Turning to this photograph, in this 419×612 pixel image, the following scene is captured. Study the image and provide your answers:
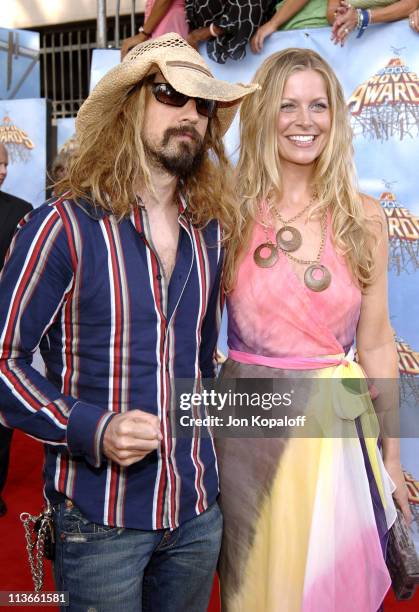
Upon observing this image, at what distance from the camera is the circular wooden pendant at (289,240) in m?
1.86

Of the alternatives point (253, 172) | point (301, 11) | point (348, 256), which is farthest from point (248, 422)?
point (301, 11)

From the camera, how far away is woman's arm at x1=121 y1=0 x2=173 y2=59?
388cm

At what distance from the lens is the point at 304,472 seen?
1734mm

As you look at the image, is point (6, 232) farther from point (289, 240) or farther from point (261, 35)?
point (289, 240)

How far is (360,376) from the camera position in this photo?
1811mm

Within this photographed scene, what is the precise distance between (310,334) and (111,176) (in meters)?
0.67

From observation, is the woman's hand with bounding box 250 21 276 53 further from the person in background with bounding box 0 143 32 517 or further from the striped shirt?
the striped shirt

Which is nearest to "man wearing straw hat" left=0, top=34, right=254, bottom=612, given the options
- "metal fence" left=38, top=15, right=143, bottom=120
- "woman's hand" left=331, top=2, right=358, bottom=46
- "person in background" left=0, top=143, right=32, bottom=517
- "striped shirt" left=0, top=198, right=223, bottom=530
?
"striped shirt" left=0, top=198, right=223, bottom=530

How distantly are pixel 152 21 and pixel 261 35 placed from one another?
0.93m

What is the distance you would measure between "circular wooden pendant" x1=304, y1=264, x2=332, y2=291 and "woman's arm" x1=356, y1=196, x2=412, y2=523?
0.14m

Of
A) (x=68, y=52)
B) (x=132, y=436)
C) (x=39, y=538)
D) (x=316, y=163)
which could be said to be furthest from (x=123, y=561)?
(x=68, y=52)

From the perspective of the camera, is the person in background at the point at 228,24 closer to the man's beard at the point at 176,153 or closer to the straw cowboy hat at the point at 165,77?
the straw cowboy hat at the point at 165,77

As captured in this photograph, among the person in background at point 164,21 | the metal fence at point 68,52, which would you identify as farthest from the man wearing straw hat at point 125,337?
the metal fence at point 68,52

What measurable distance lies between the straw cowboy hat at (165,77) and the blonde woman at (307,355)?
35 cm
